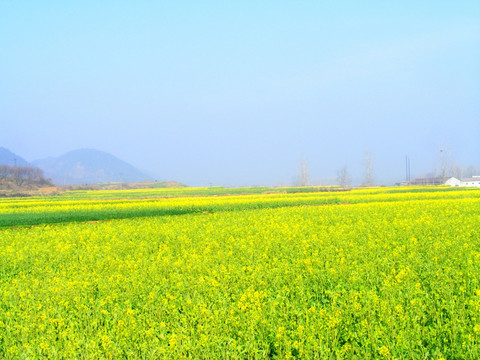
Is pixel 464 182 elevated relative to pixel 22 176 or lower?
lower

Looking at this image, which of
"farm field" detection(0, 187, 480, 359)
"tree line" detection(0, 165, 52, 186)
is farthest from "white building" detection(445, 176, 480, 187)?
"tree line" detection(0, 165, 52, 186)

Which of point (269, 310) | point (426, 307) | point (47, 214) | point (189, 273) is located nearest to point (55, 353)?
point (269, 310)

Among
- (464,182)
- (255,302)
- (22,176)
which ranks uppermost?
(22,176)

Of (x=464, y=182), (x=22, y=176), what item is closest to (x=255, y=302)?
(x=464, y=182)

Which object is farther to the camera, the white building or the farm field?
the white building

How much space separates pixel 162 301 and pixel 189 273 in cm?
201

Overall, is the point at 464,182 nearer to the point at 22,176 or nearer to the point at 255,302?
the point at 255,302

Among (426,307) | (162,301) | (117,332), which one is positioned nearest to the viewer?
(117,332)

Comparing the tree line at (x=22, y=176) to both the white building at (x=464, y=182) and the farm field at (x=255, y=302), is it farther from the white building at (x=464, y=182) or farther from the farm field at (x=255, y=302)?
the farm field at (x=255, y=302)

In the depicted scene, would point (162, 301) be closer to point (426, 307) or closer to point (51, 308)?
point (51, 308)

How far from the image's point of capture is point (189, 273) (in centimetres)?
923

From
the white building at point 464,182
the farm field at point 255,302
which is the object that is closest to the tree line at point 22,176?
the white building at point 464,182

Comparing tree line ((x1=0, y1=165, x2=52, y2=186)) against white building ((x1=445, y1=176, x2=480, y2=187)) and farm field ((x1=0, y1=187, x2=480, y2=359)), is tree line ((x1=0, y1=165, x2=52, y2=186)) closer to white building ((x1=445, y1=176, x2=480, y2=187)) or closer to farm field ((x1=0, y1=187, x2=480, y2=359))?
white building ((x1=445, y1=176, x2=480, y2=187))

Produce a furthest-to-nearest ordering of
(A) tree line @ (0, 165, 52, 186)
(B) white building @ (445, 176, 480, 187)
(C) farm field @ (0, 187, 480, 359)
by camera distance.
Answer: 1. (A) tree line @ (0, 165, 52, 186)
2. (B) white building @ (445, 176, 480, 187)
3. (C) farm field @ (0, 187, 480, 359)
